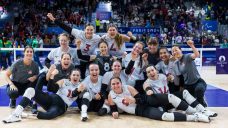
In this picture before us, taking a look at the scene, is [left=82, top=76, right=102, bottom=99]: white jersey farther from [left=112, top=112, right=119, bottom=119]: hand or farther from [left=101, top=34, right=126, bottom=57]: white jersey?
[left=101, top=34, right=126, bottom=57]: white jersey

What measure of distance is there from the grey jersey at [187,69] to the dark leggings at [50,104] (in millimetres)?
2129

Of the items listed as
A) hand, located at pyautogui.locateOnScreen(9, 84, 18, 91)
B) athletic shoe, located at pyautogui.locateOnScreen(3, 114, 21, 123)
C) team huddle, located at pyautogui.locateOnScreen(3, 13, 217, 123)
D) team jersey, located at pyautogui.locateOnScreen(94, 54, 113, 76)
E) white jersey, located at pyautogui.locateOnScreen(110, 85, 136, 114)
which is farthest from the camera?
team jersey, located at pyautogui.locateOnScreen(94, 54, 113, 76)

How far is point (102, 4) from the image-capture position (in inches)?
926

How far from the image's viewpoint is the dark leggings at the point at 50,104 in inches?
214

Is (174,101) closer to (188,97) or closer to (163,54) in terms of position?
(188,97)

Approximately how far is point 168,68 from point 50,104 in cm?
221

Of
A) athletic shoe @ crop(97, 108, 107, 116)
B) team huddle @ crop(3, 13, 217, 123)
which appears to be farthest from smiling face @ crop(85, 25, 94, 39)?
athletic shoe @ crop(97, 108, 107, 116)

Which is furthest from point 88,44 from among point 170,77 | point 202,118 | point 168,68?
point 202,118

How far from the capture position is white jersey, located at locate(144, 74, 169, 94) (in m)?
5.74

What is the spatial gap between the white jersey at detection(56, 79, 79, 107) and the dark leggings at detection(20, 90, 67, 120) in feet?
0.27

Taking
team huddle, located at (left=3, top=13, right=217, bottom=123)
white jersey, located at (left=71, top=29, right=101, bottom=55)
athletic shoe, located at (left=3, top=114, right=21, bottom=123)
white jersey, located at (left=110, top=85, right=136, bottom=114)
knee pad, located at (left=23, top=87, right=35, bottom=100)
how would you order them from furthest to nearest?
white jersey, located at (left=71, top=29, right=101, bottom=55)
white jersey, located at (left=110, top=85, right=136, bottom=114)
team huddle, located at (left=3, top=13, right=217, bottom=123)
knee pad, located at (left=23, top=87, right=35, bottom=100)
athletic shoe, located at (left=3, top=114, right=21, bottom=123)

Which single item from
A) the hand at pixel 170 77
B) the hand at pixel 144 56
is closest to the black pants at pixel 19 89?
the hand at pixel 144 56

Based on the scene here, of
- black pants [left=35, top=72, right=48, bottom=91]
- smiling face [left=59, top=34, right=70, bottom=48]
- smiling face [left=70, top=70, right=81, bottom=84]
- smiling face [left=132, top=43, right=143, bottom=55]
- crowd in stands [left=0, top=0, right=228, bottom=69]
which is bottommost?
black pants [left=35, top=72, right=48, bottom=91]

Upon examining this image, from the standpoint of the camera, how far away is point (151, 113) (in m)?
5.47
